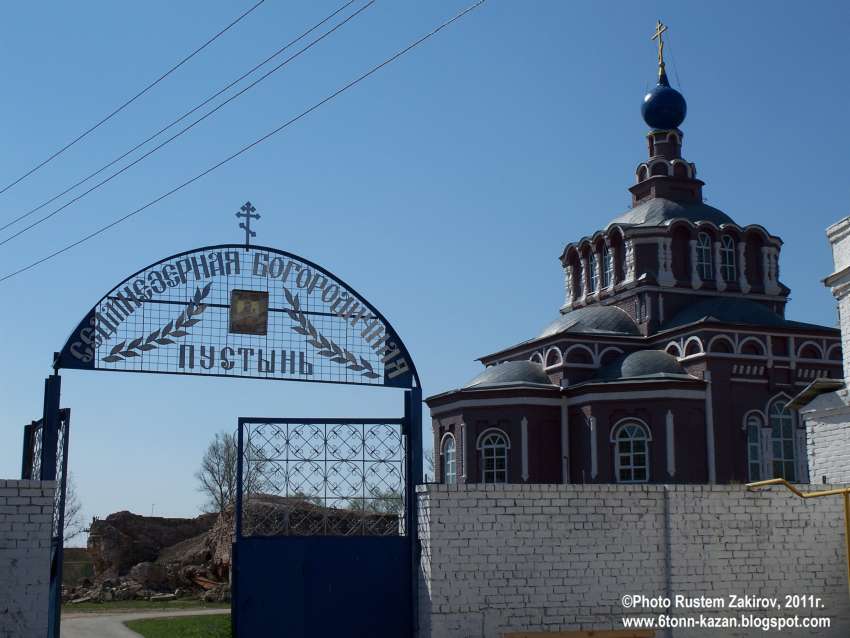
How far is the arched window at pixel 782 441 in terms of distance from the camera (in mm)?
24797

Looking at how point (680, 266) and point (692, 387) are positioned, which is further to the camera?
point (680, 266)

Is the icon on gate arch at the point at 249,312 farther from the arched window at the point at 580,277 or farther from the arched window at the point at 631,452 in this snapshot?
the arched window at the point at 580,277

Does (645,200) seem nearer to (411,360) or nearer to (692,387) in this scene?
(692,387)

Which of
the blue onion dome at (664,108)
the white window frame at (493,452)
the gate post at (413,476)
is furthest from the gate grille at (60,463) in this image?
the blue onion dome at (664,108)

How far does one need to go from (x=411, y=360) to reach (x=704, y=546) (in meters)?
3.26

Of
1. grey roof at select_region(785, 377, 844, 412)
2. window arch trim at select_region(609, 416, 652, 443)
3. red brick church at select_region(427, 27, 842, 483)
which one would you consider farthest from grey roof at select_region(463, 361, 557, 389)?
grey roof at select_region(785, 377, 844, 412)

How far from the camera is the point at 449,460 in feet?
88.3

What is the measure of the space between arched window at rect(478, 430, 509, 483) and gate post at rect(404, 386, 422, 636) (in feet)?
49.5

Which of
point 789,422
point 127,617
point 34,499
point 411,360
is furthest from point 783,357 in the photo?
point 34,499

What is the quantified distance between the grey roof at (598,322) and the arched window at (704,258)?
2.31 m

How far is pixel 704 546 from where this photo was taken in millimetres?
10391

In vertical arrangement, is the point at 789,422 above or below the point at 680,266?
below

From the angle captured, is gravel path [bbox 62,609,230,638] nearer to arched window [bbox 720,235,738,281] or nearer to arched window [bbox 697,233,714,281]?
arched window [bbox 697,233,714,281]

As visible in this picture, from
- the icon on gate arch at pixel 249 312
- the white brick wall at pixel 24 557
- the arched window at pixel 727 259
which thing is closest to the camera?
the white brick wall at pixel 24 557
